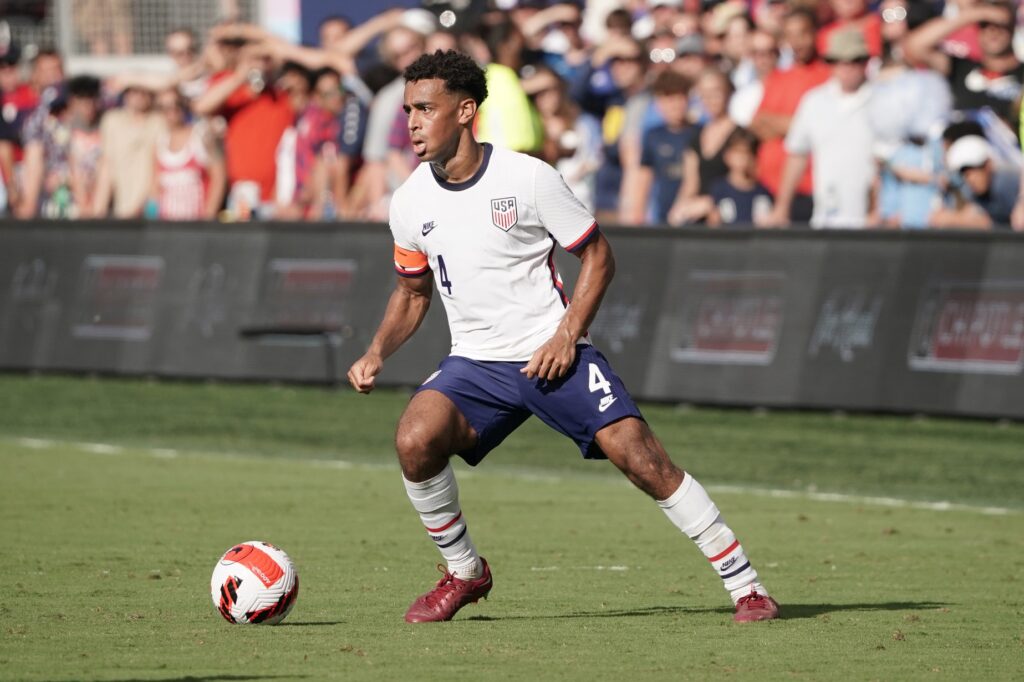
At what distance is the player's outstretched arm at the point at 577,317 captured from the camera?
25.9ft

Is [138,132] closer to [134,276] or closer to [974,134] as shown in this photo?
[134,276]

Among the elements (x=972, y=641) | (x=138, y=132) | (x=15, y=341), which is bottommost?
(x=15, y=341)

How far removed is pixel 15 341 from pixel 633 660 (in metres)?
14.0

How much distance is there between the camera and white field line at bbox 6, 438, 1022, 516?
12156 mm

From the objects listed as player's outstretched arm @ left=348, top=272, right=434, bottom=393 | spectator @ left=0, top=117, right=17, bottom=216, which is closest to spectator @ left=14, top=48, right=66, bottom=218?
spectator @ left=0, top=117, right=17, bottom=216

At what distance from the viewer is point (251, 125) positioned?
2070cm

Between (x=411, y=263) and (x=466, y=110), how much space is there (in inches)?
27.7

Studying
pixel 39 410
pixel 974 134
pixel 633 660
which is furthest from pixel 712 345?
pixel 633 660

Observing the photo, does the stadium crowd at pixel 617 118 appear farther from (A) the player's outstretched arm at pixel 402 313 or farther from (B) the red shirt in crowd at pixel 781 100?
(A) the player's outstretched arm at pixel 402 313

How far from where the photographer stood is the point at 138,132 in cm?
2136

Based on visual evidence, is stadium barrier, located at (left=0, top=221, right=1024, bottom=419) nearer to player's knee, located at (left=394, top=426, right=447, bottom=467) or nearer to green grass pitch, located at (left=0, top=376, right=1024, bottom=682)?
A: green grass pitch, located at (left=0, top=376, right=1024, bottom=682)

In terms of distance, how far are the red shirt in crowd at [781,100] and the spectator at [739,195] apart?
0.88ft

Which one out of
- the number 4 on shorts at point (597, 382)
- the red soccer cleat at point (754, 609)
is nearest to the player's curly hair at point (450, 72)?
the number 4 on shorts at point (597, 382)

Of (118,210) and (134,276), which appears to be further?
(118,210)
